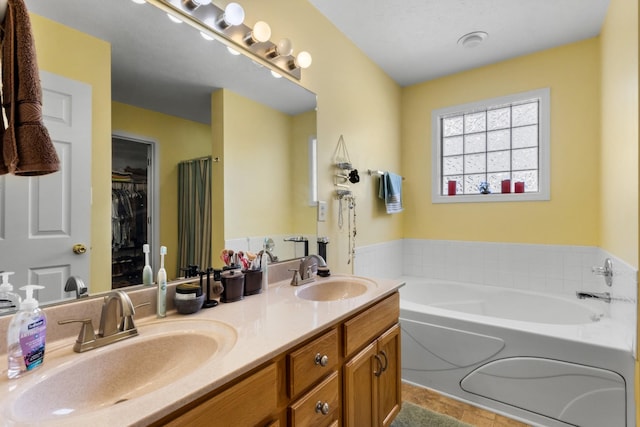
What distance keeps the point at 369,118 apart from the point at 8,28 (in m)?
2.35

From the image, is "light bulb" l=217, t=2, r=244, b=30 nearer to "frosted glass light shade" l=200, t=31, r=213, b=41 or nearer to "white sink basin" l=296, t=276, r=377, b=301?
"frosted glass light shade" l=200, t=31, r=213, b=41

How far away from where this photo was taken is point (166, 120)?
49.8 inches

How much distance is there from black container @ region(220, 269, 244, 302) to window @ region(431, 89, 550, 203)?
243cm

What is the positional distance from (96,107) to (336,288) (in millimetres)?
1373

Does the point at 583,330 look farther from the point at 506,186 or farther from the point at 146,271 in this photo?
the point at 146,271

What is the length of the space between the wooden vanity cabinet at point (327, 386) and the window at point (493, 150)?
1.90m

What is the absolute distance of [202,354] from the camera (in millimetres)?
941

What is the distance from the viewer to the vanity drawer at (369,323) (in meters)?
1.25

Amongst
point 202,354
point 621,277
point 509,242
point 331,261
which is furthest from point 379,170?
A: point 202,354

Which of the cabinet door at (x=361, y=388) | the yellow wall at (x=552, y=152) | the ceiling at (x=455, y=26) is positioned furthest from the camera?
the yellow wall at (x=552, y=152)

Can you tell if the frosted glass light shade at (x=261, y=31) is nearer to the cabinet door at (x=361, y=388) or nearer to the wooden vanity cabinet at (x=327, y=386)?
the wooden vanity cabinet at (x=327, y=386)

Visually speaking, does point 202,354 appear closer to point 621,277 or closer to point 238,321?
point 238,321

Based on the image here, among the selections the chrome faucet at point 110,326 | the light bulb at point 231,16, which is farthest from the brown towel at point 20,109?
the light bulb at point 231,16

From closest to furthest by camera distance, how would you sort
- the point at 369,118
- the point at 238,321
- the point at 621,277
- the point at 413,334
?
the point at 238,321, the point at 621,277, the point at 413,334, the point at 369,118
